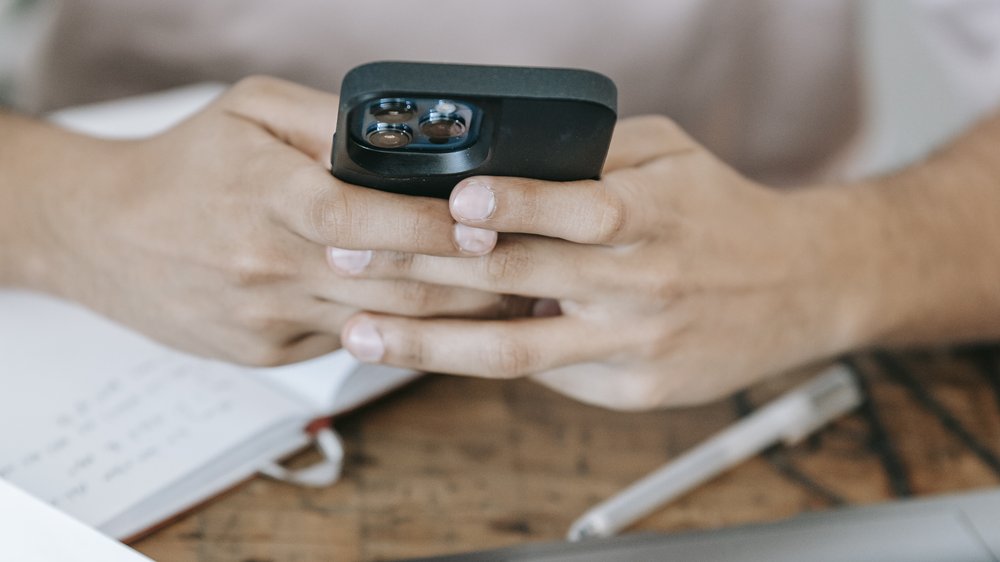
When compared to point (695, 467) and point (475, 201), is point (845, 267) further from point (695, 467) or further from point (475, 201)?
point (475, 201)

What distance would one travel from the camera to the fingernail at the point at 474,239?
1.28 feet

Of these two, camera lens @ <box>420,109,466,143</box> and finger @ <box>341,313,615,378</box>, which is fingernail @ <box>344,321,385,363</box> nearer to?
finger @ <box>341,313,615,378</box>

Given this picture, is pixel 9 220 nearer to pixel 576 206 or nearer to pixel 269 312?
pixel 269 312

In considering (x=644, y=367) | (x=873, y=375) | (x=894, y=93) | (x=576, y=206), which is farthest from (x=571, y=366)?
(x=894, y=93)

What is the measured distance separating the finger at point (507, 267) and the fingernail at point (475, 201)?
5 centimetres

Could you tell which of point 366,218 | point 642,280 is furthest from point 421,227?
point 642,280

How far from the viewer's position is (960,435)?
59 cm

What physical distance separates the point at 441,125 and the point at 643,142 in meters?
0.18

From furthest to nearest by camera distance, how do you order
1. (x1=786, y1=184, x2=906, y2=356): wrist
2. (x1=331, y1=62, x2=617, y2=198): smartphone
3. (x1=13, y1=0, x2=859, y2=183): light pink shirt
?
(x1=13, y1=0, x2=859, y2=183): light pink shirt, (x1=786, y1=184, x2=906, y2=356): wrist, (x1=331, y1=62, x2=617, y2=198): smartphone

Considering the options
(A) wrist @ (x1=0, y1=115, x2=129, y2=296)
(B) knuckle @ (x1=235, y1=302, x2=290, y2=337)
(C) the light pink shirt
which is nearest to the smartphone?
(B) knuckle @ (x1=235, y1=302, x2=290, y2=337)

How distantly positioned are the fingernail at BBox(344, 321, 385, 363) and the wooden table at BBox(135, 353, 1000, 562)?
0.29 feet

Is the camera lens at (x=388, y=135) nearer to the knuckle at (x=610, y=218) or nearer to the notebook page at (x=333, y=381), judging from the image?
the knuckle at (x=610, y=218)

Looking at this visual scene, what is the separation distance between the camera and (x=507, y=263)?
16.3 inches

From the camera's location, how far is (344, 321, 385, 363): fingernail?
444 millimetres
